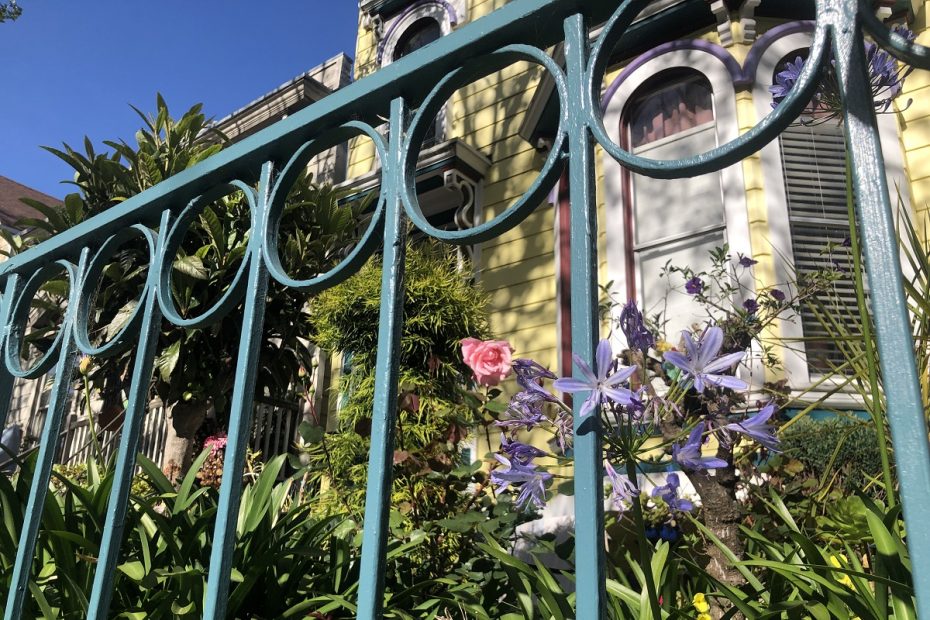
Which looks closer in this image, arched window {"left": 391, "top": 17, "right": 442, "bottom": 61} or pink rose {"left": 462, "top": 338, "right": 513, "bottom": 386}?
pink rose {"left": 462, "top": 338, "right": 513, "bottom": 386}

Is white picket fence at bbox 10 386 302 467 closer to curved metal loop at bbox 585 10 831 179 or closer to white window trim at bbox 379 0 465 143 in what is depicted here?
white window trim at bbox 379 0 465 143

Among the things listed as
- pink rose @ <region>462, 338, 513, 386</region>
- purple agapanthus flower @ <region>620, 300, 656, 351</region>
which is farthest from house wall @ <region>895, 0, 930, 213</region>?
purple agapanthus flower @ <region>620, 300, 656, 351</region>

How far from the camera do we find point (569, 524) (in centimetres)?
328

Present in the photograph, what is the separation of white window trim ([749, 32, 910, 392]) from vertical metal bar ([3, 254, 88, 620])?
4071 millimetres

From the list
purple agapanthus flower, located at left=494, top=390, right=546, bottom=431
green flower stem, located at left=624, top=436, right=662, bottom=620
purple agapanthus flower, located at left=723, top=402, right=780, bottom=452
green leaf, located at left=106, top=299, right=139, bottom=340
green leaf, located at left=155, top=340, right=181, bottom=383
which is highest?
green leaf, located at left=106, top=299, right=139, bottom=340

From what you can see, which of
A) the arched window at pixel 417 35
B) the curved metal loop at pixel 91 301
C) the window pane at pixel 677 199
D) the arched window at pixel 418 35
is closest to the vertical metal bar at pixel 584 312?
the curved metal loop at pixel 91 301

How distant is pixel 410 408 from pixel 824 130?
3872mm

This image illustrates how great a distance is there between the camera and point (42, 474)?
4.39 feet

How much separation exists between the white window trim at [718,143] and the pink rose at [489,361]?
2.19 metres

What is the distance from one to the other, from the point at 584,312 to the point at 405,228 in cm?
34

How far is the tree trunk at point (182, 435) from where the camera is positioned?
5.13 meters

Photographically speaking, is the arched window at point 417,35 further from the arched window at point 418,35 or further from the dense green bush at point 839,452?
the dense green bush at point 839,452

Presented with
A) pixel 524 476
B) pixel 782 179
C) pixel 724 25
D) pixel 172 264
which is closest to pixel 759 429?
pixel 524 476

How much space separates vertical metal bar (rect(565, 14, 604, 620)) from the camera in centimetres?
73
